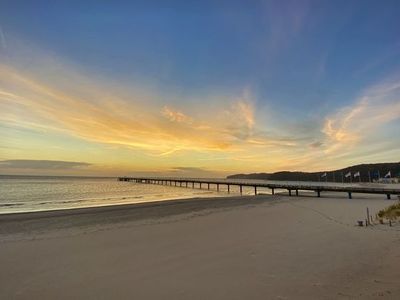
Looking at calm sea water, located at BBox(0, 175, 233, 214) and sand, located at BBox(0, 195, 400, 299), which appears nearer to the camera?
sand, located at BBox(0, 195, 400, 299)

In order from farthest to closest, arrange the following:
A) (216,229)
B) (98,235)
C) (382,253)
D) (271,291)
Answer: (216,229) → (98,235) → (382,253) → (271,291)

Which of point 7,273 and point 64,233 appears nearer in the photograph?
point 7,273

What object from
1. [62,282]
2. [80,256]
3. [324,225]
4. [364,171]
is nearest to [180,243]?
[80,256]

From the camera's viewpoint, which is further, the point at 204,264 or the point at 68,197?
the point at 68,197

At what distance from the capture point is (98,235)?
15.1m

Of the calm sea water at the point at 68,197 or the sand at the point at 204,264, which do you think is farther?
the calm sea water at the point at 68,197

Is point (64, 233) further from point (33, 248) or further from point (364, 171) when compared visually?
point (364, 171)

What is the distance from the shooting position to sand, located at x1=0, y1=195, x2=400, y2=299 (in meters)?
7.24

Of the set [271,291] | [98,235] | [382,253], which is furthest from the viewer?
[98,235]

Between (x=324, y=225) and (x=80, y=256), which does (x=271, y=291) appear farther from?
(x=324, y=225)

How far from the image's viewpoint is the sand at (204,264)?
7242 millimetres

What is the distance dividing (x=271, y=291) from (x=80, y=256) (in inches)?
277

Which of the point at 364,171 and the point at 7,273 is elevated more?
the point at 364,171

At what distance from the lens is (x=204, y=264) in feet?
31.6
